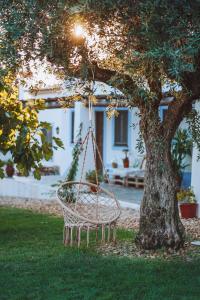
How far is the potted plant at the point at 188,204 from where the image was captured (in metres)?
11.9

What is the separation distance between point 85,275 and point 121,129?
39.5ft

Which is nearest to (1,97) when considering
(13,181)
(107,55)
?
(107,55)

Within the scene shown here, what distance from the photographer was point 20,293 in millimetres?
6133

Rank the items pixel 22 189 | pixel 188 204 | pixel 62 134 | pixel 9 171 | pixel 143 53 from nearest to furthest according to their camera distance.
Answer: pixel 143 53, pixel 188 204, pixel 22 189, pixel 9 171, pixel 62 134

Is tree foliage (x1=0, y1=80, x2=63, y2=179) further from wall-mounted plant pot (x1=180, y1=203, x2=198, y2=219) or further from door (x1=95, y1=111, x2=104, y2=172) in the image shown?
door (x1=95, y1=111, x2=104, y2=172)

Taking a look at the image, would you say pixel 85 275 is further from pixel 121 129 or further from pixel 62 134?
pixel 62 134

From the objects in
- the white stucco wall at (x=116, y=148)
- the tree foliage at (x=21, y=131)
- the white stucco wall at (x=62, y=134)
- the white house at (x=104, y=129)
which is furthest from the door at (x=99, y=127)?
the tree foliage at (x=21, y=131)

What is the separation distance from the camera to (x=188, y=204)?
38.9 ft

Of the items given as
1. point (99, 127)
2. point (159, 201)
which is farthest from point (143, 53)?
point (99, 127)

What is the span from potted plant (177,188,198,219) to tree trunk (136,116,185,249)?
12.3 ft

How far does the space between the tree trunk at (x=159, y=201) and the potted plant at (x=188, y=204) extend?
12.3 ft

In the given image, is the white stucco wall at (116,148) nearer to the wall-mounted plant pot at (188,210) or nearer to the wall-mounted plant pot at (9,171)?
the wall-mounted plant pot at (9,171)

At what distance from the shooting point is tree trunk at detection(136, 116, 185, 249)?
8.05 meters

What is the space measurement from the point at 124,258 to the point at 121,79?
2611 millimetres
